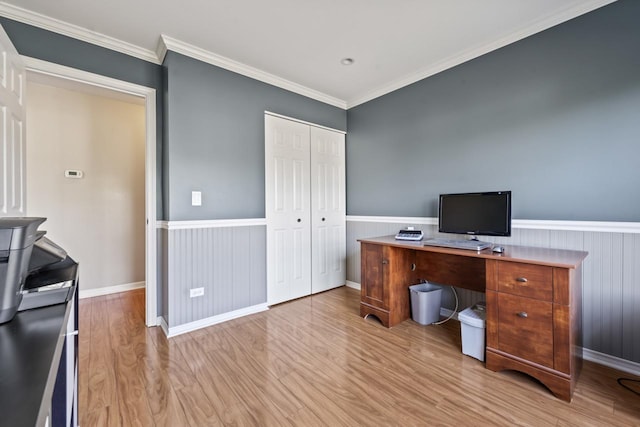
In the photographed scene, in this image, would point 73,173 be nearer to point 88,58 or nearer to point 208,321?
point 88,58

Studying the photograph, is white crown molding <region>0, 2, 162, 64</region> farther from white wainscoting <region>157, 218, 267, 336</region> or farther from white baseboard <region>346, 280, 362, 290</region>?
white baseboard <region>346, 280, 362, 290</region>

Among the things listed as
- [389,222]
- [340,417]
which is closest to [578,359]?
[340,417]

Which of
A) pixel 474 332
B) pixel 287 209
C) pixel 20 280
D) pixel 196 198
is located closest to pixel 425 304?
pixel 474 332

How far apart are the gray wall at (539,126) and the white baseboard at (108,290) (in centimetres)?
369

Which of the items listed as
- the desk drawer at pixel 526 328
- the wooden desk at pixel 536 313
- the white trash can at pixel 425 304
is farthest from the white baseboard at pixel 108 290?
the desk drawer at pixel 526 328

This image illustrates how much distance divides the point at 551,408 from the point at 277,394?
5.22 feet

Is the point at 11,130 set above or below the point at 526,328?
above

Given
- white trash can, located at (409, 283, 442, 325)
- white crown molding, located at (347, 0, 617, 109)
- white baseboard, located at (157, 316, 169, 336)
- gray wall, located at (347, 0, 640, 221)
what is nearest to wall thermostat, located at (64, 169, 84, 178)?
white baseboard, located at (157, 316, 169, 336)

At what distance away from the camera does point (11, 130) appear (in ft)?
5.81

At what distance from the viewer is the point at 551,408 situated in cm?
155

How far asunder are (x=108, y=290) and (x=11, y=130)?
8.34ft

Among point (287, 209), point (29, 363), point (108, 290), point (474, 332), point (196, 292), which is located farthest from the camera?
point (108, 290)

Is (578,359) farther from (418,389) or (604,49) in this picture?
(604,49)

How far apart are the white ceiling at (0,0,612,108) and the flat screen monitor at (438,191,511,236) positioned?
1.37m
